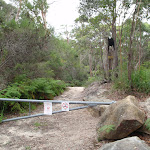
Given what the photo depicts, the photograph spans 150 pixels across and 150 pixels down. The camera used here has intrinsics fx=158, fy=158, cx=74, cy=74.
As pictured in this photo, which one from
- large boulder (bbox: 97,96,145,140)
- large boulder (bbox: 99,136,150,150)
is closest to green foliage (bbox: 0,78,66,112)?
large boulder (bbox: 97,96,145,140)

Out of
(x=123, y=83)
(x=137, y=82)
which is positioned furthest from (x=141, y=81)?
(x=123, y=83)

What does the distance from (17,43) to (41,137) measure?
202 inches

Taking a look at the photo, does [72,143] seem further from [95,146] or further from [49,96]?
[49,96]

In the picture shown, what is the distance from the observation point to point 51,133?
4613mm

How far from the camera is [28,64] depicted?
28.4 feet

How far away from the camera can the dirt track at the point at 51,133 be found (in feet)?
12.5

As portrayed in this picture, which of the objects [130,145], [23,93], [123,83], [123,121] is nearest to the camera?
[130,145]

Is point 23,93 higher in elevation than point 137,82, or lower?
lower

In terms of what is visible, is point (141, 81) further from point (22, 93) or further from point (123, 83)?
point (22, 93)

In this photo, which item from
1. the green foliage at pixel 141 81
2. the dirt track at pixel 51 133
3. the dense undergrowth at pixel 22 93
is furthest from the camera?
the green foliage at pixel 141 81

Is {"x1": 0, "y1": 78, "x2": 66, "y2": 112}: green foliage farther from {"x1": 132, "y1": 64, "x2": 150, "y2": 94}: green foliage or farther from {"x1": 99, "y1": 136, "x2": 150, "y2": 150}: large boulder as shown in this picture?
{"x1": 99, "y1": 136, "x2": 150, "y2": 150}: large boulder

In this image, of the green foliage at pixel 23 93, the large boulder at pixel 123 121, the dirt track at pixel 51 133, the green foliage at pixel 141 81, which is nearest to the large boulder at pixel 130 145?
the large boulder at pixel 123 121

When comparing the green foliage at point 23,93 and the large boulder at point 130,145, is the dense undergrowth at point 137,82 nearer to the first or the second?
the green foliage at point 23,93

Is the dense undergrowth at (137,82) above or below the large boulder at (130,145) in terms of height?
above
